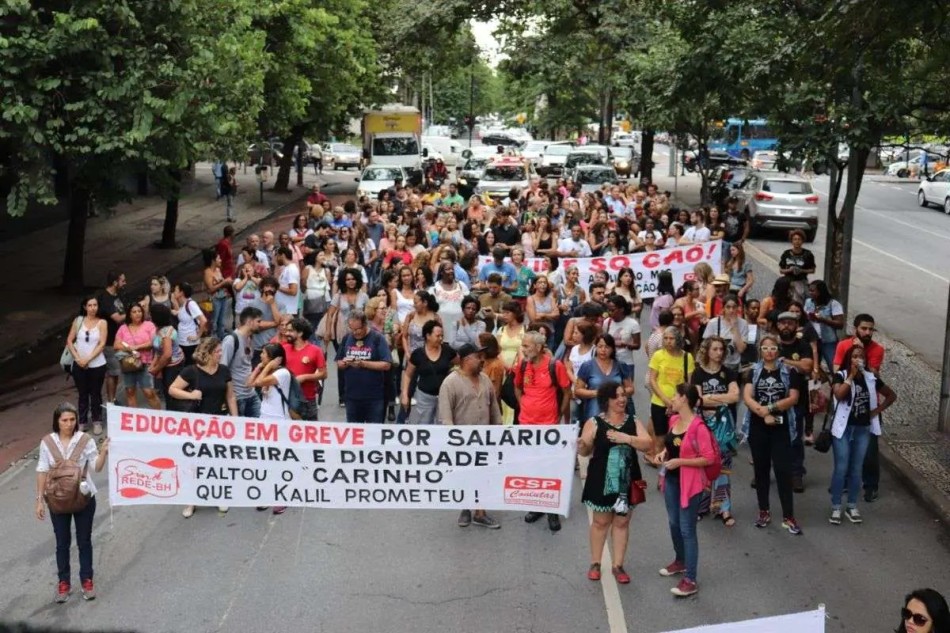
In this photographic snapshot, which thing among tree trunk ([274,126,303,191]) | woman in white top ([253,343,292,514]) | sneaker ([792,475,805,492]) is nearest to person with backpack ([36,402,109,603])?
woman in white top ([253,343,292,514])

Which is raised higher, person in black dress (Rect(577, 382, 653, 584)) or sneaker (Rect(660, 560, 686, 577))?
→ person in black dress (Rect(577, 382, 653, 584))

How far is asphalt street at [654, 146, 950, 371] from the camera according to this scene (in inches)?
760

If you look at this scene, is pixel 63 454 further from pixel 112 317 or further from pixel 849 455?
pixel 849 455

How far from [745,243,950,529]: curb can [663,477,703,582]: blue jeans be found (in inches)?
116

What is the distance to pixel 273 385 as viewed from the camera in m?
9.48

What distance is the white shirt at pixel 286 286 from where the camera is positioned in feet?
45.0

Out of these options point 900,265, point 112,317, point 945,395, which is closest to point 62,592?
point 112,317

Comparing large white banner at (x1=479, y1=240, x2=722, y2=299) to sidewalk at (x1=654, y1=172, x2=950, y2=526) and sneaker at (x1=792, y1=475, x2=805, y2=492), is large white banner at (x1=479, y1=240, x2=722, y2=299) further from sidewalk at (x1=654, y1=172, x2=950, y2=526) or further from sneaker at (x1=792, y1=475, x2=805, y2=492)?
sneaker at (x1=792, y1=475, x2=805, y2=492)

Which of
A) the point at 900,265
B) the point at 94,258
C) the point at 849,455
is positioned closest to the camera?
the point at 849,455

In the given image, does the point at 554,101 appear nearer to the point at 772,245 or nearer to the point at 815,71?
the point at 772,245

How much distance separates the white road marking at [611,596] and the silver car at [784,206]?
21.7 metres

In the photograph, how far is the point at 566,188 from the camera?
26.2 m

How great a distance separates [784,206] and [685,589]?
74.7 ft

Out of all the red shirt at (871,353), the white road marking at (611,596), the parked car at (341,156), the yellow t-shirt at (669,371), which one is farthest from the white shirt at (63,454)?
the parked car at (341,156)
